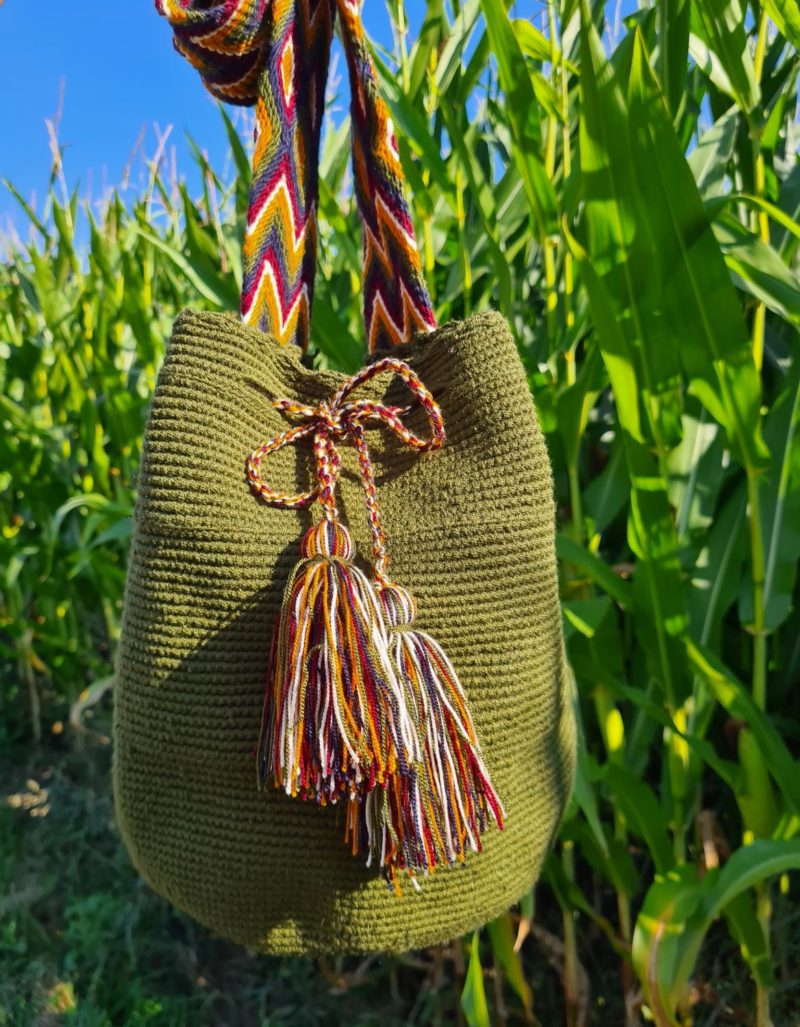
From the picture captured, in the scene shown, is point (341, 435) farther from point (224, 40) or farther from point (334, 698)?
point (224, 40)

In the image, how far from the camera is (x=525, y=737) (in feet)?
1.57

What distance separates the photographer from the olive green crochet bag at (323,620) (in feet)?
1.37

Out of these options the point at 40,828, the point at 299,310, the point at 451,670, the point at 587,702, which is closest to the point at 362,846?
the point at 451,670

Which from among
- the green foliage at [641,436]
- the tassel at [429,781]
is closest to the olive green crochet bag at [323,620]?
the tassel at [429,781]

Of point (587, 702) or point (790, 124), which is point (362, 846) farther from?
point (790, 124)

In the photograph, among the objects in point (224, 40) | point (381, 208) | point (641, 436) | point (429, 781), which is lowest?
point (429, 781)

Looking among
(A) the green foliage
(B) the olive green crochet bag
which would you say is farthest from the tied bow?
(A) the green foliage

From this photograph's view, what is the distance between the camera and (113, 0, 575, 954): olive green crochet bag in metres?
0.42

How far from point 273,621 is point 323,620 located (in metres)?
0.05

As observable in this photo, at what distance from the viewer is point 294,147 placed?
0.51 m

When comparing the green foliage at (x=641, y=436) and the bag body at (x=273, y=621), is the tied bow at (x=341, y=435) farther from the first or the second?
the green foliage at (x=641, y=436)

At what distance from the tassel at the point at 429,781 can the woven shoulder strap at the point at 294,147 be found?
0.22 meters

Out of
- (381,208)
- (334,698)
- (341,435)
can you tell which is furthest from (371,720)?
(381,208)

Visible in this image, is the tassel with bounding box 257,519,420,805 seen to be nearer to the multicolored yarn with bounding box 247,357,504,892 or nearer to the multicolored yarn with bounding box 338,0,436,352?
the multicolored yarn with bounding box 247,357,504,892
